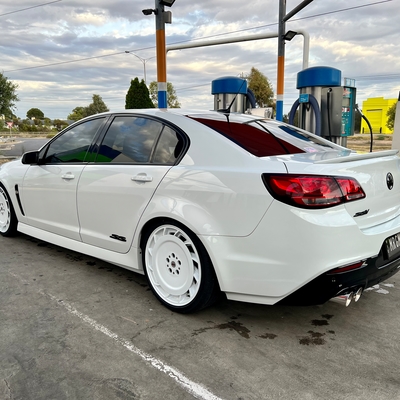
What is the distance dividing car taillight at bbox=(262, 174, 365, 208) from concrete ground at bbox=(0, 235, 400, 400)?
3.24 feet

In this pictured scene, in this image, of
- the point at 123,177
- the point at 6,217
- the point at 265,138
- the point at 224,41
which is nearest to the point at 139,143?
the point at 123,177

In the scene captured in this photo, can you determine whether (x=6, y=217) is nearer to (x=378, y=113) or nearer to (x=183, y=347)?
(x=183, y=347)

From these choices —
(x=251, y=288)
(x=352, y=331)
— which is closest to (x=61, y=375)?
(x=251, y=288)

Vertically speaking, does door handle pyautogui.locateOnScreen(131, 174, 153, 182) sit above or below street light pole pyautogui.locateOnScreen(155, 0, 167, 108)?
below

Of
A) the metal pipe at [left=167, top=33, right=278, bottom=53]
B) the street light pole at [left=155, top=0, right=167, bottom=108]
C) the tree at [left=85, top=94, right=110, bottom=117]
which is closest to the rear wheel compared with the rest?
the street light pole at [left=155, top=0, right=167, bottom=108]

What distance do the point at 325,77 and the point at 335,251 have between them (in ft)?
21.8

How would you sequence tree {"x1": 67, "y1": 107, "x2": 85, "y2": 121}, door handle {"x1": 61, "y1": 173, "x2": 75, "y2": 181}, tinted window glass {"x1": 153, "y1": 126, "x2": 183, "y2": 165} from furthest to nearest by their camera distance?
1. tree {"x1": 67, "y1": 107, "x2": 85, "y2": 121}
2. door handle {"x1": 61, "y1": 173, "x2": 75, "y2": 181}
3. tinted window glass {"x1": 153, "y1": 126, "x2": 183, "y2": 165}

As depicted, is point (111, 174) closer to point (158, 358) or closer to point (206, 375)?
point (158, 358)

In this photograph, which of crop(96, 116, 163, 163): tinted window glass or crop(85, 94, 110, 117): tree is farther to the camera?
crop(85, 94, 110, 117): tree

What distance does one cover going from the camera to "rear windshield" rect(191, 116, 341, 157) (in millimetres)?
2795

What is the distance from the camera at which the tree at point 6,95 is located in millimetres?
28516

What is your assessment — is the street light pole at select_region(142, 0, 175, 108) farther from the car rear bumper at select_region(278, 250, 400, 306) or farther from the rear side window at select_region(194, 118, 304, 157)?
the car rear bumper at select_region(278, 250, 400, 306)

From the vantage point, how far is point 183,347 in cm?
256

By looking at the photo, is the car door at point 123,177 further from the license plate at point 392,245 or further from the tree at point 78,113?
the tree at point 78,113
